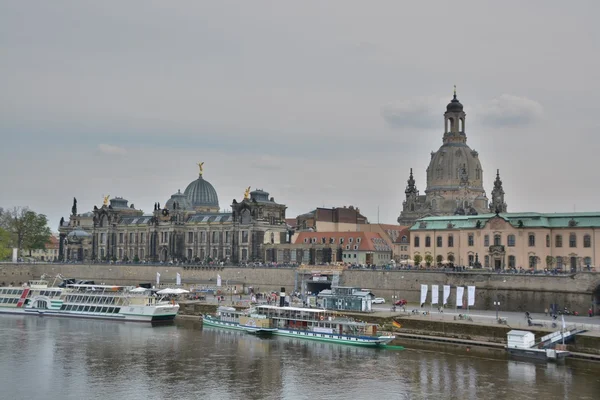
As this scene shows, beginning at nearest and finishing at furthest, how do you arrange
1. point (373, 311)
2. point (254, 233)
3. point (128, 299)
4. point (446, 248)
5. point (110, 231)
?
point (373, 311) → point (128, 299) → point (446, 248) → point (254, 233) → point (110, 231)

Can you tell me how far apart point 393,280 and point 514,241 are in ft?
50.2

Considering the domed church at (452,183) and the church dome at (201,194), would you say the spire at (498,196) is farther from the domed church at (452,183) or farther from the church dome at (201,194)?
the church dome at (201,194)

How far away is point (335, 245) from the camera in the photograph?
11925 centimetres

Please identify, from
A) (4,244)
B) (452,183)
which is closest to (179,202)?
(4,244)

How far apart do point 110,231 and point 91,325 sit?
70344 millimetres

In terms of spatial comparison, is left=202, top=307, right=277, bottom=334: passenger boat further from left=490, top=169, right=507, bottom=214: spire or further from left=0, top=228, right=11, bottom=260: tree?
left=490, top=169, right=507, bottom=214: spire

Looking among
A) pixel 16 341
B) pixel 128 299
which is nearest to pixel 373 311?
pixel 128 299

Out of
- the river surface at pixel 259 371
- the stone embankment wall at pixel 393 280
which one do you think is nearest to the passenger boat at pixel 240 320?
the river surface at pixel 259 371

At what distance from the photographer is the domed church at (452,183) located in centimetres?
14888

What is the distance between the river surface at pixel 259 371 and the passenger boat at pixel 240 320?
3.51m

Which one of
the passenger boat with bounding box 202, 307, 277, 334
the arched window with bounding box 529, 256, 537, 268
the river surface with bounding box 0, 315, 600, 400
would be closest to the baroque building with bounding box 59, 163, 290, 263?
the passenger boat with bounding box 202, 307, 277, 334

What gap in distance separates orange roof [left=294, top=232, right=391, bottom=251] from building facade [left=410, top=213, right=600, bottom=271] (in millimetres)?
17472

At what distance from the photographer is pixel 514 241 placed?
88.8 meters

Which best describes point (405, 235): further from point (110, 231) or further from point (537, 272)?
point (110, 231)
